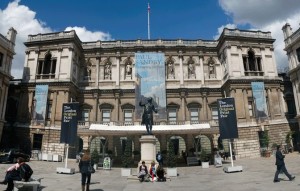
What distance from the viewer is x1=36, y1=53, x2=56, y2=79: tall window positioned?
107ft

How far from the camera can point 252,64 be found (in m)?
33.7

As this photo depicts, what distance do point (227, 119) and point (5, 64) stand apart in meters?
23.9

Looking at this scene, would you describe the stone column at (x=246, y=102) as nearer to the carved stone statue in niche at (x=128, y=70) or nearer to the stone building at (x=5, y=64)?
the carved stone statue in niche at (x=128, y=70)

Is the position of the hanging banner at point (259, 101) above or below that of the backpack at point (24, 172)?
above

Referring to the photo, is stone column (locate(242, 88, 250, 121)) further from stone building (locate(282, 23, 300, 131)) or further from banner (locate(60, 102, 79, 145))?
banner (locate(60, 102, 79, 145))

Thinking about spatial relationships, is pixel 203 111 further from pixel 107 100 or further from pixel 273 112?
pixel 107 100

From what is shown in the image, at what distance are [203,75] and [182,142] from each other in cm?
892

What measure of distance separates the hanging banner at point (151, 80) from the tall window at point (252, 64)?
9.77 meters

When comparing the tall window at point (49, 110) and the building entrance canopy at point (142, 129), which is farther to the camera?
the tall window at point (49, 110)

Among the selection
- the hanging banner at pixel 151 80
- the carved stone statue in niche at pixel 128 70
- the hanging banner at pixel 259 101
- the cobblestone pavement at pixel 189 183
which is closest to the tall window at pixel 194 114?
the hanging banner at pixel 151 80

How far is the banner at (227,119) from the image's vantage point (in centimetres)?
1909

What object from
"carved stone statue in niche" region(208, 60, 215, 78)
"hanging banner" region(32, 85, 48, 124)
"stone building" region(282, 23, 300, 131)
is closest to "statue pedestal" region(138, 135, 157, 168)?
"hanging banner" region(32, 85, 48, 124)

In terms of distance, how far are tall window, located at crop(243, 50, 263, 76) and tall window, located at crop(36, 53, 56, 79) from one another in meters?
22.6

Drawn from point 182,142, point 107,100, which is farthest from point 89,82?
point 182,142
